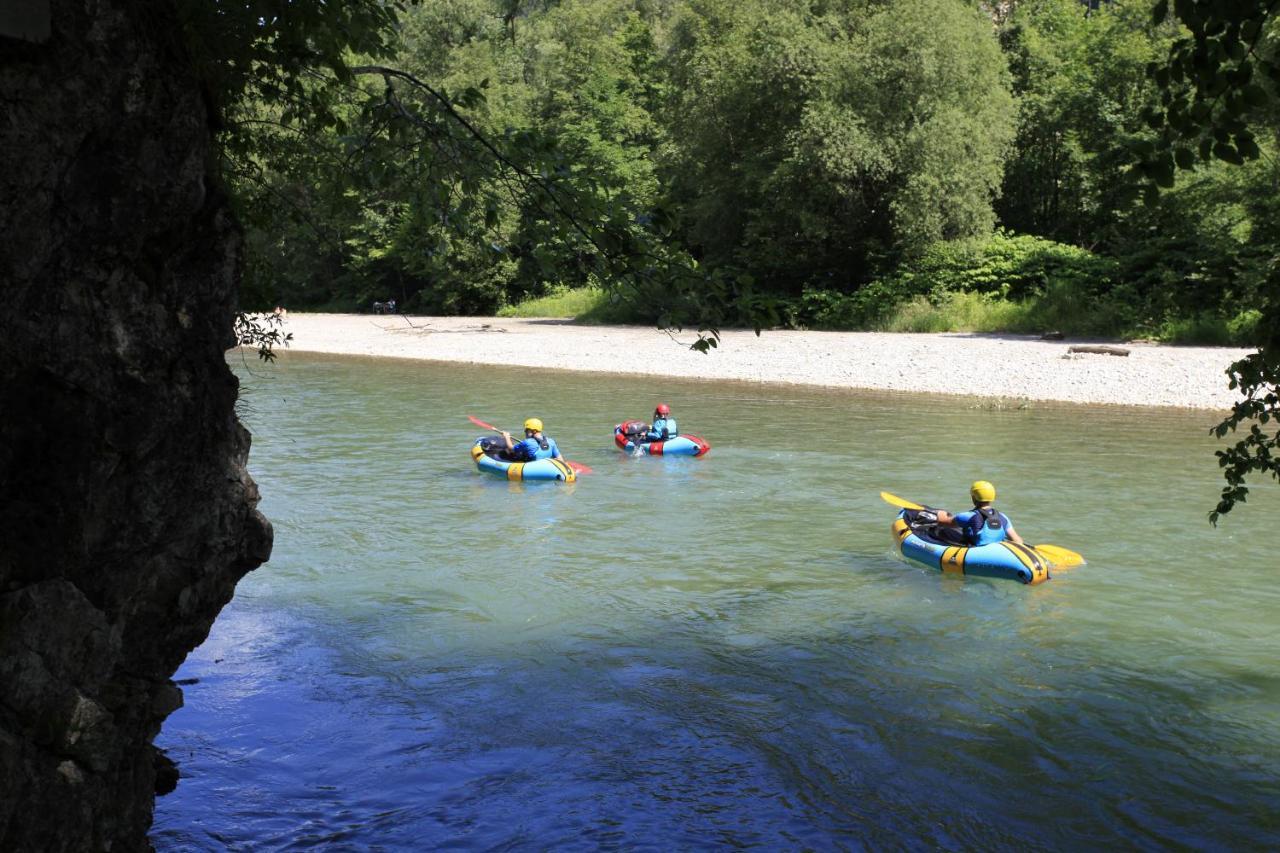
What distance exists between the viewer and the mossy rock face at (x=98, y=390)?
10.5 feet

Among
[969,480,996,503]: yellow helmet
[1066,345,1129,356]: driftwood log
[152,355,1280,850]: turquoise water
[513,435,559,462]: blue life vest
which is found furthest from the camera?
[1066,345,1129,356]: driftwood log

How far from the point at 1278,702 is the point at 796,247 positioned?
2961cm

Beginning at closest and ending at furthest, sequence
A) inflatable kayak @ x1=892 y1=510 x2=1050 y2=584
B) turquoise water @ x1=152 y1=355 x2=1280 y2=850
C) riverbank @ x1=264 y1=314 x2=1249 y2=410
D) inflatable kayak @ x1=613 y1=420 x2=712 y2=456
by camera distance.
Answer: turquoise water @ x1=152 y1=355 x2=1280 y2=850 → inflatable kayak @ x1=892 y1=510 x2=1050 y2=584 → inflatable kayak @ x1=613 y1=420 x2=712 y2=456 → riverbank @ x1=264 y1=314 x2=1249 y2=410

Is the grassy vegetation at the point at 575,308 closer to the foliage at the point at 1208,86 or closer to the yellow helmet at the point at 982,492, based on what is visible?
the yellow helmet at the point at 982,492

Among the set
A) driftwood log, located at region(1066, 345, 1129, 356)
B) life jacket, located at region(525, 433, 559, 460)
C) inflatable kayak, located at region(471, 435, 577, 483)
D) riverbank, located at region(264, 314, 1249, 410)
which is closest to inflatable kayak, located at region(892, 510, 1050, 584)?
inflatable kayak, located at region(471, 435, 577, 483)

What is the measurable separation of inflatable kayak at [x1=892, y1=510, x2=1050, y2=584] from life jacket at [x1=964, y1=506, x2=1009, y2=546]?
101mm

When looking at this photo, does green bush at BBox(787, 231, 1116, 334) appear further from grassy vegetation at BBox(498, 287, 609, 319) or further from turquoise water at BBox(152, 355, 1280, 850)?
turquoise water at BBox(152, 355, 1280, 850)

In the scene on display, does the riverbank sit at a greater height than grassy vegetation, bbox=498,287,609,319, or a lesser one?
lesser

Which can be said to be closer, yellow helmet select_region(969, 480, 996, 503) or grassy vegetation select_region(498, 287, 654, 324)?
yellow helmet select_region(969, 480, 996, 503)

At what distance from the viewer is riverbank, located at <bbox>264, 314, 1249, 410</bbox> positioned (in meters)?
22.5

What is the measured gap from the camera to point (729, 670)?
28.2 feet

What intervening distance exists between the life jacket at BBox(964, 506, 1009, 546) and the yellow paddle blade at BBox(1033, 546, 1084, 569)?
0.46 metres

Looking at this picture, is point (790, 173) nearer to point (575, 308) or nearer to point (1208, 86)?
point (575, 308)

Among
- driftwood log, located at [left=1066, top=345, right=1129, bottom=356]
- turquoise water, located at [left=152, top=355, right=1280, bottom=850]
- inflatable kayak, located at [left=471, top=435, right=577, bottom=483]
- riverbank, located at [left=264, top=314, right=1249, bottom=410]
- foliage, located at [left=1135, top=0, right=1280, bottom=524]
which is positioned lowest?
turquoise water, located at [left=152, top=355, right=1280, bottom=850]
